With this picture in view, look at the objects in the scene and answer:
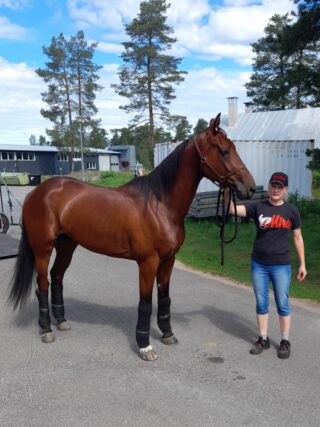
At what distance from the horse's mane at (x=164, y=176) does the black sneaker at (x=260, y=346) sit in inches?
64.0

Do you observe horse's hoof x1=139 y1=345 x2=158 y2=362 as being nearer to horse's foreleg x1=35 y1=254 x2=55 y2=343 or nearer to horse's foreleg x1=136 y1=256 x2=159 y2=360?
horse's foreleg x1=136 y1=256 x2=159 y2=360

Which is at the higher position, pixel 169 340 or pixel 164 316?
pixel 164 316

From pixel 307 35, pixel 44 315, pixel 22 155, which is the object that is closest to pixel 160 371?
pixel 44 315

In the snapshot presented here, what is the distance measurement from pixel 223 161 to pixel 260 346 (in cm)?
174

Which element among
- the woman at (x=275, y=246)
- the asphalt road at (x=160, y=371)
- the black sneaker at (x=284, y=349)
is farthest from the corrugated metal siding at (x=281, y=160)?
the black sneaker at (x=284, y=349)

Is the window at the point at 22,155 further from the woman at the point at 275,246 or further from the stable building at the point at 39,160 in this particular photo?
the woman at the point at 275,246

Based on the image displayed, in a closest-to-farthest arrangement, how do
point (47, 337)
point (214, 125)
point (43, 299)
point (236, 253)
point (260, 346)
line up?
point (214, 125) → point (260, 346) → point (47, 337) → point (43, 299) → point (236, 253)

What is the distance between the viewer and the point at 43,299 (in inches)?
163

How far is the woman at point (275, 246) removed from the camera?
3.55 meters

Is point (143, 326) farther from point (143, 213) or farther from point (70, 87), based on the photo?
point (70, 87)

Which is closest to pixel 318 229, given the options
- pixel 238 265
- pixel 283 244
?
pixel 238 265

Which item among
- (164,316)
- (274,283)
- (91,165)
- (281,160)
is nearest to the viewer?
(274,283)

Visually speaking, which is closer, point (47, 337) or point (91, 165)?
point (47, 337)

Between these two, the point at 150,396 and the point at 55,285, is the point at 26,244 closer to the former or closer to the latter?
the point at 55,285
